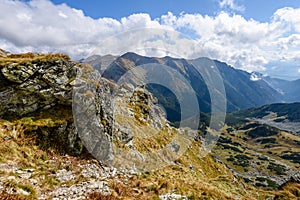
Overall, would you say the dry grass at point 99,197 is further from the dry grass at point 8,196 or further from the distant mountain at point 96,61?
the distant mountain at point 96,61

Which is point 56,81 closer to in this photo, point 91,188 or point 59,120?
point 59,120

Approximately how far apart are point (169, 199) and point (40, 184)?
942 cm

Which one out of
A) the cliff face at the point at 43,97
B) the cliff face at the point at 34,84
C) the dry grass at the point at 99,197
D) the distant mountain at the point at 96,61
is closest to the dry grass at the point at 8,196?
the dry grass at the point at 99,197

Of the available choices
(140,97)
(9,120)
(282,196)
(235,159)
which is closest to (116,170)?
(9,120)

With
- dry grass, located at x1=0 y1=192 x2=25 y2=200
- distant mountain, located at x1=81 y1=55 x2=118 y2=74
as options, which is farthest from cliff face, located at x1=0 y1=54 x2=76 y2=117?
dry grass, located at x1=0 y1=192 x2=25 y2=200

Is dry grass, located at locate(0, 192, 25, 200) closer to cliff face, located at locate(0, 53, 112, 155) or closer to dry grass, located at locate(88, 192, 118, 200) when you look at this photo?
dry grass, located at locate(88, 192, 118, 200)

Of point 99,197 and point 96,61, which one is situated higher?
point 96,61

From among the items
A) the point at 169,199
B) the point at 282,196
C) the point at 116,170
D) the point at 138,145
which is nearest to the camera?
the point at 169,199

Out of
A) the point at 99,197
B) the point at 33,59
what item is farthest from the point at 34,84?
the point at 99,197

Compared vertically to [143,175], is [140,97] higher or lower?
higher

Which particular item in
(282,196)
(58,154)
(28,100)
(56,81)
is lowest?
(282,196)

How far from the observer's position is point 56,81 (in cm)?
2527

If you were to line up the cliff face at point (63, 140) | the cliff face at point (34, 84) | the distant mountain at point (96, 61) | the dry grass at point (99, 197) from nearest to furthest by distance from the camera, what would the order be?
the dry grass at point (99, 197), the cliff face at point (63, 140), the cliff face at point (34, 84), the distant mountain at point (96, 61)

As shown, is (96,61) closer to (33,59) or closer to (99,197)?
(33,59)
